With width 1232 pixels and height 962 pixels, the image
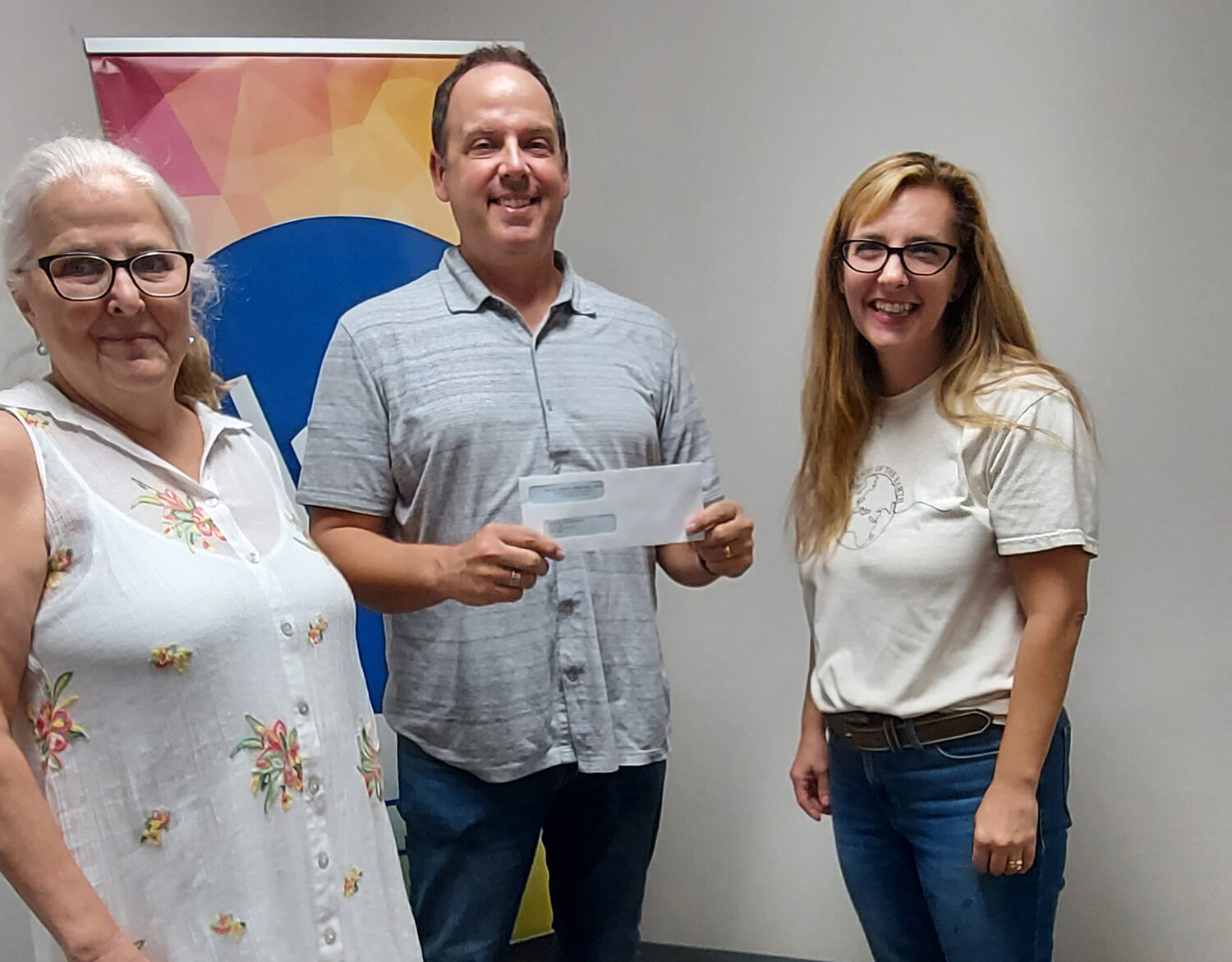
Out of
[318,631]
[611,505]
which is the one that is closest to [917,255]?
[611,505]

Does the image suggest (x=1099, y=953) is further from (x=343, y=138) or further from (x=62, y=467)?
(x=343, y=138)

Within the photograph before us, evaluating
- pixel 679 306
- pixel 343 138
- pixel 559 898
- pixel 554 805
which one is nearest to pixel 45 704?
pixel 554 805

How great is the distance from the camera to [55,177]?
110 centimetres

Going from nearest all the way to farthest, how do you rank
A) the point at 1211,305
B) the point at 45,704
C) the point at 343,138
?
1. the point at 45,704
2. the point at 1211,305
3. the point at 343,138

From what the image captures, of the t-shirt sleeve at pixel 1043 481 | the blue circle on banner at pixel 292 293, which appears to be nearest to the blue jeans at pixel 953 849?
the t-shirt sleeve at pixel 1043 481

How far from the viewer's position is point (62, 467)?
103cm

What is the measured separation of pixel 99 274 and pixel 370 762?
641 millimetres

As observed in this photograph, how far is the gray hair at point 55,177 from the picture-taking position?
1.10 metres

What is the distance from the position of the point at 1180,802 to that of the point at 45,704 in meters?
2.13

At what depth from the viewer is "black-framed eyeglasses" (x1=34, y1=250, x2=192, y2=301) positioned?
3.54ft

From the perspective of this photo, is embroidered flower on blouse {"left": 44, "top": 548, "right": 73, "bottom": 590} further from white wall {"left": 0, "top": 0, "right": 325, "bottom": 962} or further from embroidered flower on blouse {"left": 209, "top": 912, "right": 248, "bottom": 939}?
white wall {"left": 0, "top": 0, "right": 325, "bottom": 962}

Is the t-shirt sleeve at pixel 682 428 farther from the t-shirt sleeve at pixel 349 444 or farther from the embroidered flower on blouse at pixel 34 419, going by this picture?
the embroidered flower on blouse at pixel 34 419

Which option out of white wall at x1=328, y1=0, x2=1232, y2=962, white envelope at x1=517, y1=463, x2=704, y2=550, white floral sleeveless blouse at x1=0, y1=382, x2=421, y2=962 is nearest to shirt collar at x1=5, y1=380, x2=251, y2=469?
white floral sleeveless blouse at x1=0, y1=382, x2=421, y2=962

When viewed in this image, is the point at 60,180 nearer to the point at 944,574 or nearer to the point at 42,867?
the point at 42,867
